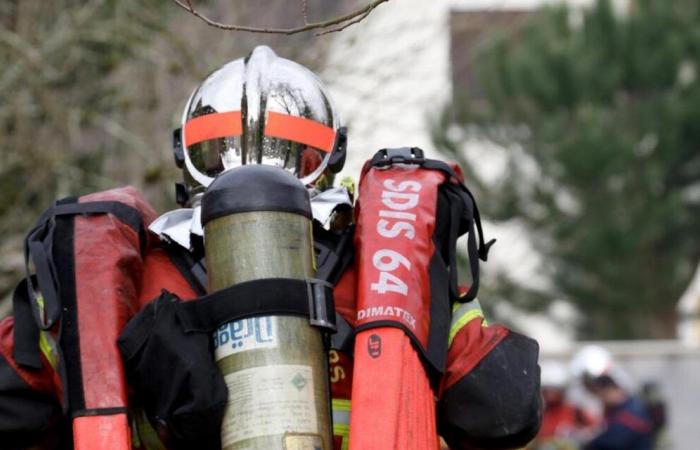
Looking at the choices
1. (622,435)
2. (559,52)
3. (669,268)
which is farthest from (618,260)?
(622,435)

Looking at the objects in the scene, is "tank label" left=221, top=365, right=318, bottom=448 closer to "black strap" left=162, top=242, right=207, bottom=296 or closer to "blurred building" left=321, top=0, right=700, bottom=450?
"black strap" left=162, top=242, right=207, bottom=296

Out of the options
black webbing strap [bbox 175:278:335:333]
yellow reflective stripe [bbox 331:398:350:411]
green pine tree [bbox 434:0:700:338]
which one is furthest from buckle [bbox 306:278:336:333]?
green pine tree [bbox 434:0:700:338]

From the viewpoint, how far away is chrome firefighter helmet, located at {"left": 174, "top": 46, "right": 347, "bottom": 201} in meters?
4.30

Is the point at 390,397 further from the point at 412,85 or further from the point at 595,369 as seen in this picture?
the point at 595,369

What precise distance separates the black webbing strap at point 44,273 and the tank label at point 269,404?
19.2 inches

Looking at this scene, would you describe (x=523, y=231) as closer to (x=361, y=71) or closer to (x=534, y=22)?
(x=534, y=22)

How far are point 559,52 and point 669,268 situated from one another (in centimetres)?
342

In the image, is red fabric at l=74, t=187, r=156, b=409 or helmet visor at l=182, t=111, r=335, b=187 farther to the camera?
helmet visor at l=182, t=111, r=335, b=187

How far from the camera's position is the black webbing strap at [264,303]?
382cm

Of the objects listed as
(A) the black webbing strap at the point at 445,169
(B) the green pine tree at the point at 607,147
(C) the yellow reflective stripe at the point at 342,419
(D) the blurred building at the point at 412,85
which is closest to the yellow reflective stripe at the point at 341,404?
(C) the yellow reflective stripe at the point at 342,419

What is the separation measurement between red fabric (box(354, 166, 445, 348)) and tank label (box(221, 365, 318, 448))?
0.95 feet

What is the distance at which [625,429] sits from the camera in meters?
13.7

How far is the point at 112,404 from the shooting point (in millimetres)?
3916

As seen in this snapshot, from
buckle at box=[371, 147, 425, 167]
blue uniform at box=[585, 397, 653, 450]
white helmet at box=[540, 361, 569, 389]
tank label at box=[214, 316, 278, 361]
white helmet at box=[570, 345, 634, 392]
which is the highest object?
white helmet at box=[540, 361, 569, 389]
